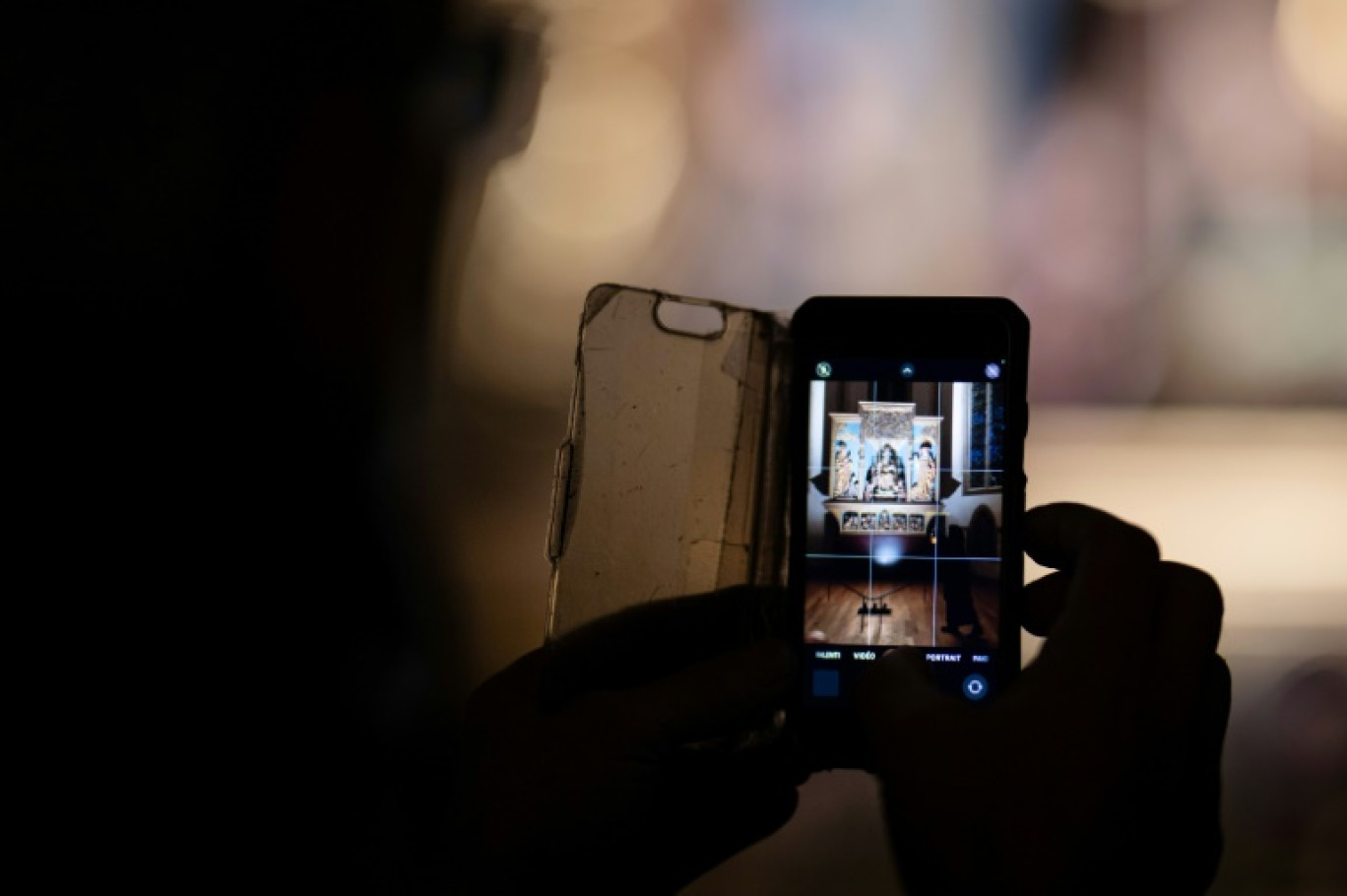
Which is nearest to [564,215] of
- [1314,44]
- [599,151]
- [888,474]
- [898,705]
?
[599,151]

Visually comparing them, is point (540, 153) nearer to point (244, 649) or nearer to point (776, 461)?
point (776, 461)

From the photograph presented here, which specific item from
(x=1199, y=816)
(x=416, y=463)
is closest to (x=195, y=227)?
(x=416, y=463)

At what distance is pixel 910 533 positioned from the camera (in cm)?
56

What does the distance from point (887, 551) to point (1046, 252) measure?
0.91 ft

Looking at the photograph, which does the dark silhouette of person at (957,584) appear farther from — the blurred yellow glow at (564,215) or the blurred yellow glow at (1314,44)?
the blurred yellow glow at (1314,44)

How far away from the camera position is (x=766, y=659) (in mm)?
543

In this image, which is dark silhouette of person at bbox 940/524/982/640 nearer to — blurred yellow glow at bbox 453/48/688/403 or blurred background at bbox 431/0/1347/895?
blurred background at bbox 431/0/1347/895

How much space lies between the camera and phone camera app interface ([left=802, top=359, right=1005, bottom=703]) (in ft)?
1.83

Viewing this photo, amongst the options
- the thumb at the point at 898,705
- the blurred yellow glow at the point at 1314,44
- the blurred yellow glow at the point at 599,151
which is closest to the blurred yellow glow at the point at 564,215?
the blurred yellow glow at the point at 599,151

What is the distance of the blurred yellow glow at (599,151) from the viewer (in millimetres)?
705

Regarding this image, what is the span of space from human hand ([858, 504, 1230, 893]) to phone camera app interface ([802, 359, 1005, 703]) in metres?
0.06

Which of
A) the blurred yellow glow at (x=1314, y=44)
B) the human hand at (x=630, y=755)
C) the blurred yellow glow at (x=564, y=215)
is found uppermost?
the blurred yellow glow at (x=1314, y=44)

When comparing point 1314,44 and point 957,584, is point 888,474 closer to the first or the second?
point 957,584

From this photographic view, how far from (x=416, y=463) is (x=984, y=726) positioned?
45 cm
